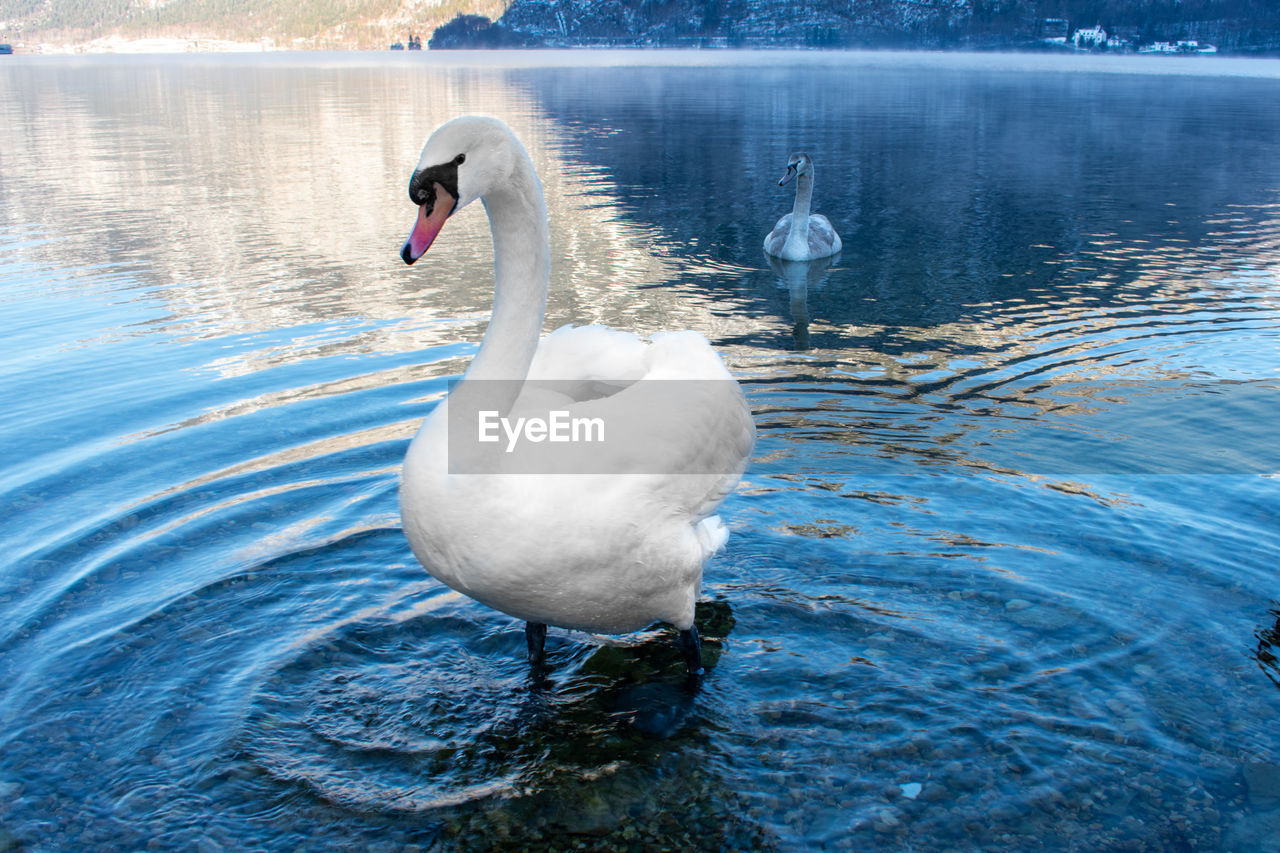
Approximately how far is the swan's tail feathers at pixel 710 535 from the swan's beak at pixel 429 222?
1933 millimetres

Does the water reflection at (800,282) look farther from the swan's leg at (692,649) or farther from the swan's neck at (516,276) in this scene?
the swan's neck at (516,276)

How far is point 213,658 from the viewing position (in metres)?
5.27

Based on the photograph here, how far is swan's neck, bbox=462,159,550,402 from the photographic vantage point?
13.9ft

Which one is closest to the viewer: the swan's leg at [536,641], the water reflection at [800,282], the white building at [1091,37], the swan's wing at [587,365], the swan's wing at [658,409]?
the swan's wing at [658,409]

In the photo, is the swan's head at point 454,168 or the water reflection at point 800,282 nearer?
the swan's head at point 454,168

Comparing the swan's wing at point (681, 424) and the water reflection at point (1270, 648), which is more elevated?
the swan's wing at point (681, 424)

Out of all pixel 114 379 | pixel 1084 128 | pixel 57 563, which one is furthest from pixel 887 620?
pixel 1084 128

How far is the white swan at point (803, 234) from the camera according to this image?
14.9 m

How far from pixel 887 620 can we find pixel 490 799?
2.40 metres

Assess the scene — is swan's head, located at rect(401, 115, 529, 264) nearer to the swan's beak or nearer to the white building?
the swan's beak

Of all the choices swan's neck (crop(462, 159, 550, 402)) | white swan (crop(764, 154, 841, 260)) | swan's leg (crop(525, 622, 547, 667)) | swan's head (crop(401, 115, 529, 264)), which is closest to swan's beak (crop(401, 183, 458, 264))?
swan's head (crop(401, 115, 529, 264))

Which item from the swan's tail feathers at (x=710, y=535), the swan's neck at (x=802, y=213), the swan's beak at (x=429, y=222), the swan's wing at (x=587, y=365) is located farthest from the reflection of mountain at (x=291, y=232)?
the swan's beak at (x=429, y=222)

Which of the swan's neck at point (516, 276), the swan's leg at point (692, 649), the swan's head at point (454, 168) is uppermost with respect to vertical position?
the swan's head at point (454, 168)

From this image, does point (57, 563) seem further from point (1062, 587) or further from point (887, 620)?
point (1062, 587)
